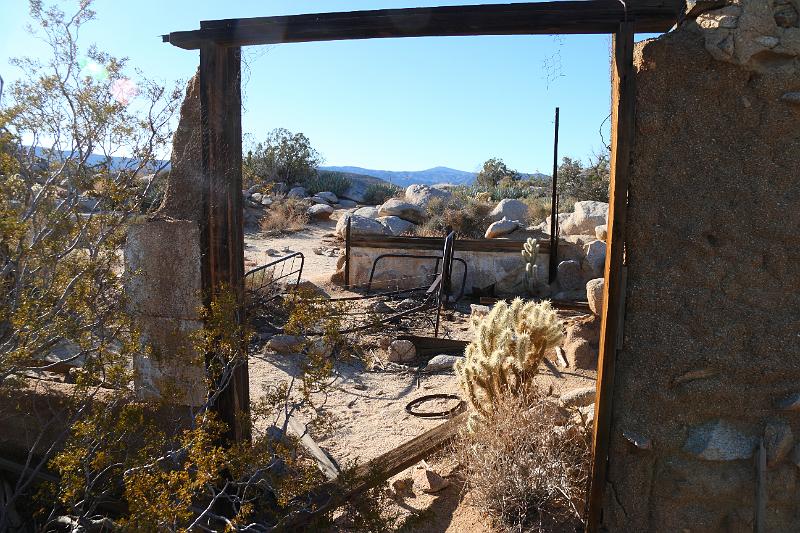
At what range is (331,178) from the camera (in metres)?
26.1

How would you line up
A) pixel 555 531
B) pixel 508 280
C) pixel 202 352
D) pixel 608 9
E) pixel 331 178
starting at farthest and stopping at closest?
pixel 331 178
pixel 508 280
pixel 555 531
pixel 202 352
pixel 608 9

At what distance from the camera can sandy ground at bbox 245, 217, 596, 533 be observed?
385 centimetres

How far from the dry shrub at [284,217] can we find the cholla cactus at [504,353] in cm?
1363

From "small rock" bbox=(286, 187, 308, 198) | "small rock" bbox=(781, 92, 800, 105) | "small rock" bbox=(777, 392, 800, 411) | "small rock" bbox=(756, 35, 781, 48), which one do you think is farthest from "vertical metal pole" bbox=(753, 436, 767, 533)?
"small rock" bbox=(286, 187, 308, 198)

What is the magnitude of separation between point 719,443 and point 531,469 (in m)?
1.02

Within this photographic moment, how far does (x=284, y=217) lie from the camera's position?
18.9 m

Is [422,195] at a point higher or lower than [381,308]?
higher

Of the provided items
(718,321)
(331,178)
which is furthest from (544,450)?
(331,178)

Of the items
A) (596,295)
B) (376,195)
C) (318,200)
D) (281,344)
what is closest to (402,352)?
(281,344)

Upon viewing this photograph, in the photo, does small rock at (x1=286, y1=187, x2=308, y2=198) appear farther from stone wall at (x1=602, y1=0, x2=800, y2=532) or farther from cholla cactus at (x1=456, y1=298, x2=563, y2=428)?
stone wall at (x1=602, y1=0, x2=800, y2=532)

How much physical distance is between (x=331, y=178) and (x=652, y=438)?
78.1 feet

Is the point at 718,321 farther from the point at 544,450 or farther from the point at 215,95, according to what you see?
the point at 215,95

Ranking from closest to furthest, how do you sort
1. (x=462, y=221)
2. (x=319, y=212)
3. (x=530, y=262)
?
(x=530, y=262)
(x=462, y=221)
(x=319, y=212)

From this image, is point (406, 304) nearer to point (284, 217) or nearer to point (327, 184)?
point (284, 217)
